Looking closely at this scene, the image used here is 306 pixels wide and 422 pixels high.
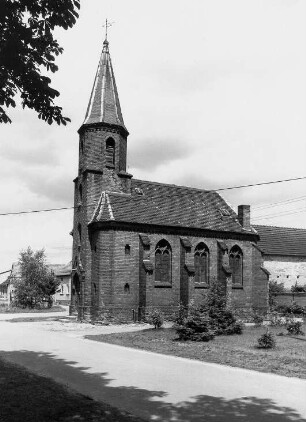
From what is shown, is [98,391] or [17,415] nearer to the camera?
[17,415]

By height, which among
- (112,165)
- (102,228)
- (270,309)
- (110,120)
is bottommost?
(270,309)

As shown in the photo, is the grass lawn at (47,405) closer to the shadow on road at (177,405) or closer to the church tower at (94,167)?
the shadow on road at (177,405)

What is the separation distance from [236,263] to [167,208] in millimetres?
7620

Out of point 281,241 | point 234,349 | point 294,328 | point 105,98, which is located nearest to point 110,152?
point 105,98

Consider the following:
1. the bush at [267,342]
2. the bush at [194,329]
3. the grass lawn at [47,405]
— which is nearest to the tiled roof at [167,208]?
the bush at [194,329]

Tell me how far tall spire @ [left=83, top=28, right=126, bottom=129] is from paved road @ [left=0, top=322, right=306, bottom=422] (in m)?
21.4

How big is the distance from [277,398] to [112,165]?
88.2 feet

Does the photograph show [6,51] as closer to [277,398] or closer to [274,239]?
[277,398]

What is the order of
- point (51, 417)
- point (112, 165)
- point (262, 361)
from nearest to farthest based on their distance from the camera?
point (51, 417)
point (262, 361)
point (112, 165)

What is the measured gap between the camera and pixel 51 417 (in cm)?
815

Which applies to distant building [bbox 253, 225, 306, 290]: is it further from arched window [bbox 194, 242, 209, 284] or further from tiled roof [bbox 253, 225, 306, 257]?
arched window [bbox 194, 242, 209, 284]

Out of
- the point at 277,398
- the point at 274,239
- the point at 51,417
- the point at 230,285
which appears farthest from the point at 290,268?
the point at 51,417

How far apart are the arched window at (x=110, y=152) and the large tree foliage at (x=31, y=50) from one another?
27.4 meters

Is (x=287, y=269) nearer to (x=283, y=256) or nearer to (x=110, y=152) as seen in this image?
(x=283, y=256)
